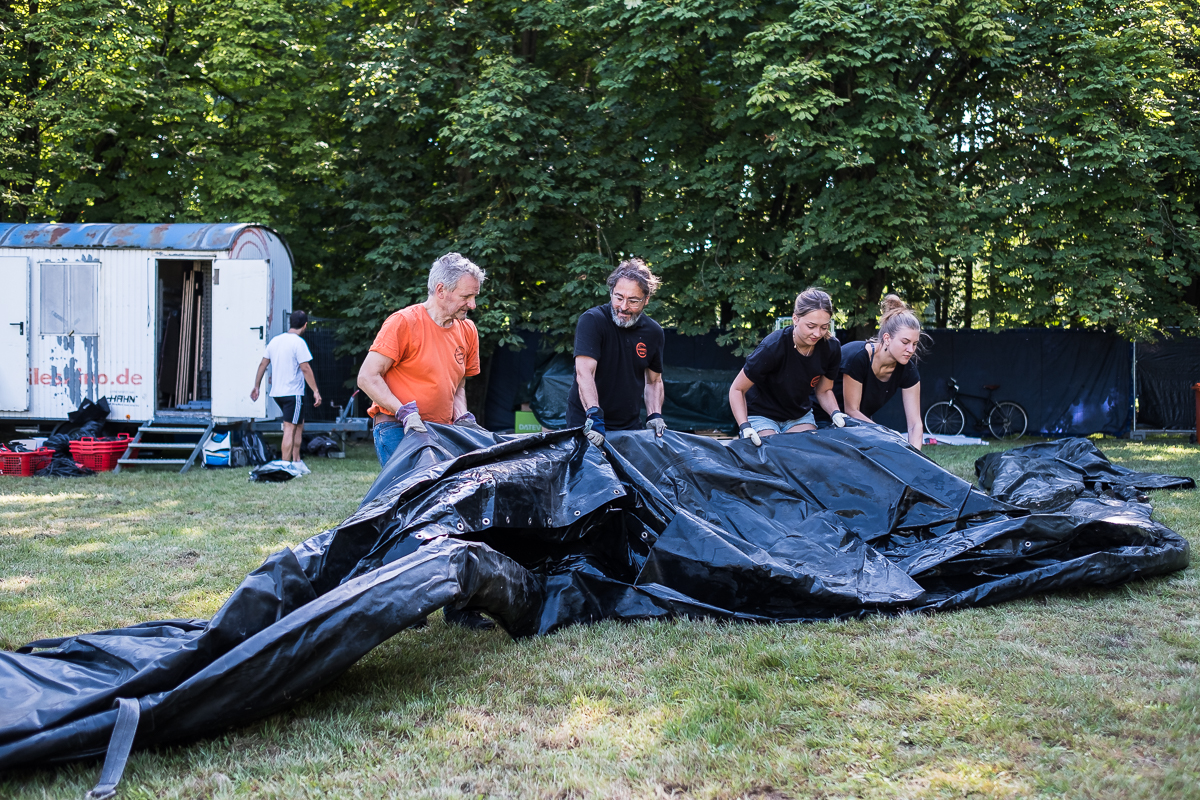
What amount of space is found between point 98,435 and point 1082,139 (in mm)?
13116

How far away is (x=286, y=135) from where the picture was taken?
45.6 ft

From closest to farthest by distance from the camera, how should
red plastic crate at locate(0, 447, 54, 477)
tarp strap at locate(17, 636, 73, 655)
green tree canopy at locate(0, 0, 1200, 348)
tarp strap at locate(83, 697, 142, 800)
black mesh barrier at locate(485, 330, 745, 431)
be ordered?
tarp strap at locate(83, 697, 142, 800)
tarp strap at locate(17, 636, 73, 655)
red plastic crate at locate(0, 447, 54, 477)
green tree canopy at locate(0, 0, 1200, 348)
black mesh barrier at locate(485, 330, 745, 431)

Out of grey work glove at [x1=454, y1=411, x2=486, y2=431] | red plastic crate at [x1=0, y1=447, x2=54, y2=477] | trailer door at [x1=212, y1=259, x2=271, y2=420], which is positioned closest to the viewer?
grey work glove at [x1=454, y1=411, x2=486, y2=431]

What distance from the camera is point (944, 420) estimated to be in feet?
45.6

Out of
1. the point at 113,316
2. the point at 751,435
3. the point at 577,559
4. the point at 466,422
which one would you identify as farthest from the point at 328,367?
the point at 577,559

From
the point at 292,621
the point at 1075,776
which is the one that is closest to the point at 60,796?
the point at 292,621

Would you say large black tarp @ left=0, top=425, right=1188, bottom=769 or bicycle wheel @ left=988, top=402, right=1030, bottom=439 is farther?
bicycle wheel @ left=988, top=402, right=1030, bottom=439

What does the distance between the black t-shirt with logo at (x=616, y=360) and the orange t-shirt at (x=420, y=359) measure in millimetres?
675

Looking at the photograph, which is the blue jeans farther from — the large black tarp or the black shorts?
the black shorts

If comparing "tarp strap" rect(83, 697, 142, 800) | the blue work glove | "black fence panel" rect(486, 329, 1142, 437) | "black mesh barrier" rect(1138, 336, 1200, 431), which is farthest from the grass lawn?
"black mesh barrier" rect(1138, 336, 1200, 431)

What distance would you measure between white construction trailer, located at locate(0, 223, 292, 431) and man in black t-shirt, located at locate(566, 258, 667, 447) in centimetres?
685

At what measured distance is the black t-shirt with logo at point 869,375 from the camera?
5.39 meters

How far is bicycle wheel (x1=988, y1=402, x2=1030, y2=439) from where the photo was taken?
1390cm

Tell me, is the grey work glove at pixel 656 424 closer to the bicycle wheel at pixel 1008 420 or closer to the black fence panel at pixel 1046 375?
the black fence panel at pixel 1046 375
